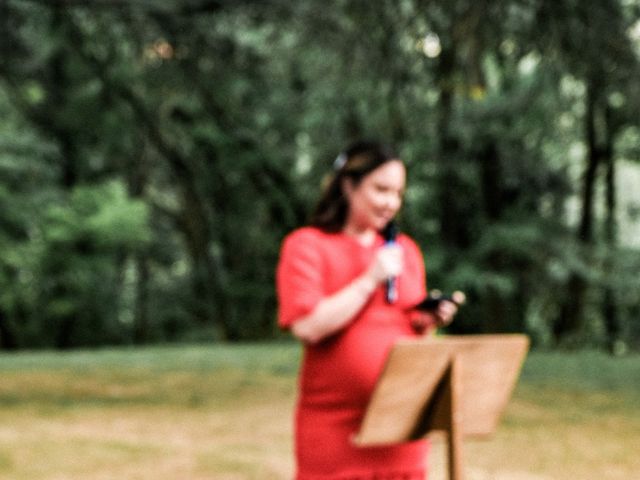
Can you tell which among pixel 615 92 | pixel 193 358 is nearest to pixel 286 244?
pixel 615 92

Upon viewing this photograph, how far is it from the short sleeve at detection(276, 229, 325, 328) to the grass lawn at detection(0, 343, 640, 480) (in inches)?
185

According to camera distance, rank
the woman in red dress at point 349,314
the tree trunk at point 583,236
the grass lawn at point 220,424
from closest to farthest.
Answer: the woman in red dress at point 349,314 < the grass lawn at point 220,424 < the tree trunk at point 583,236

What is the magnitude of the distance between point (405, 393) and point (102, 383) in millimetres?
11922

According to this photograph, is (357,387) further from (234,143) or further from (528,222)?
(528,222)

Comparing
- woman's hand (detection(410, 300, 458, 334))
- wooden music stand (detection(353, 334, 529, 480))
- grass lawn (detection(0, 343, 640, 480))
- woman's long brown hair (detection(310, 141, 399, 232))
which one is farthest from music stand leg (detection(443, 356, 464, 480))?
grass lawn (detection(0, 343, 640, 480))

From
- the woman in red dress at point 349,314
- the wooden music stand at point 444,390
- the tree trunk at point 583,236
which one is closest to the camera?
the wooden music stand at point 444,390

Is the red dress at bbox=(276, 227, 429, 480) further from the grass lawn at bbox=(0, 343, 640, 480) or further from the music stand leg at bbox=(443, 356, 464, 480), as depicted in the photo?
the grass lawn at bbox=(0, 343, 640, 480)

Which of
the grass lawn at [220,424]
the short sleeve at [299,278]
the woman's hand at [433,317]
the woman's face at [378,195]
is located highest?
the woman's face at [378,195]

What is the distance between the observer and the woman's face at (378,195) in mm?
2951

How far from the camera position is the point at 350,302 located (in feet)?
9.16

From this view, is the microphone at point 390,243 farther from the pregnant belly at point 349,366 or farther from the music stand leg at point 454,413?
the music stand leg at point 454,413

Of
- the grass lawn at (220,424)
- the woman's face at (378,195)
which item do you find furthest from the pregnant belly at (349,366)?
the grass lawn at (220,424)

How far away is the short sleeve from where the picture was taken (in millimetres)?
2812

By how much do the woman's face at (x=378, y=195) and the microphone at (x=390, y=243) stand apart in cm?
3
